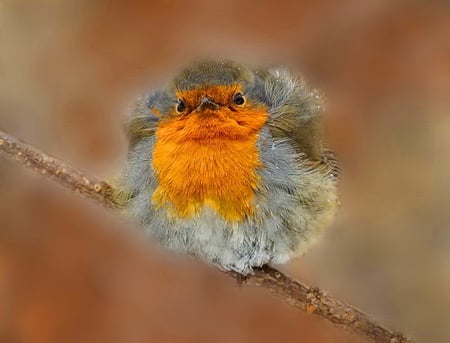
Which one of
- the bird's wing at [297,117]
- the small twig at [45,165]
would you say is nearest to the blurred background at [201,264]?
the bird's wing at [297,117]

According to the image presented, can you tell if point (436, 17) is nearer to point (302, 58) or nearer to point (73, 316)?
point (302, 58)

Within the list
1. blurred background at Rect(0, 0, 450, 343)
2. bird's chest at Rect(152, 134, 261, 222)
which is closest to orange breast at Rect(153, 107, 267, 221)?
bird's chest at Rect(152, 134, 261, 222)

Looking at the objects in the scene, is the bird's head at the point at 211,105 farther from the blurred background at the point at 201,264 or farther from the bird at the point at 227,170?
the blurred background at the point at 201,264

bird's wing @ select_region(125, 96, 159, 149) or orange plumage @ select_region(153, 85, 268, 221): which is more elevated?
bird's wing @ select_region(125, 96, 159, 149)

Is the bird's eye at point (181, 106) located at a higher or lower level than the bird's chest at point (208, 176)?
higher

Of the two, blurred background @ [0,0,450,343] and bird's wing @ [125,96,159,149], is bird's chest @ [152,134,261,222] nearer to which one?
bird's wing @ [125,96,159,149]

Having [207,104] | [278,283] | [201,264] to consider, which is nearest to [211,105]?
[207,104]
